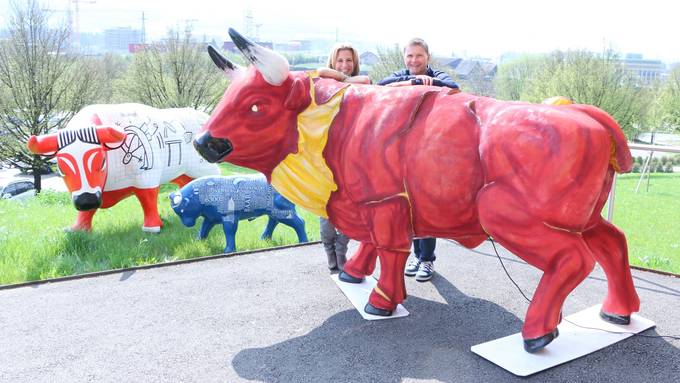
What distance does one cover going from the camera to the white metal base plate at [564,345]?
296 cm

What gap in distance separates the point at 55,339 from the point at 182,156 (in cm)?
324

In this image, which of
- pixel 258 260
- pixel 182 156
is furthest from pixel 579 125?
pixel 182 156

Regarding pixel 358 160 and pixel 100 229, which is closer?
pixel 358 160

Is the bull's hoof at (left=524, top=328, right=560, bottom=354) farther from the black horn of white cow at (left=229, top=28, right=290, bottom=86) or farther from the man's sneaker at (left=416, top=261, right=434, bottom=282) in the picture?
the black horn of white cow at (left=229, top=28, right=290, bottom=86)

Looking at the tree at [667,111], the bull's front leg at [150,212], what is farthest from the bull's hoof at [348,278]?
the tree at [667,111]

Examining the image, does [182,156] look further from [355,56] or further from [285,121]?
[285,121]

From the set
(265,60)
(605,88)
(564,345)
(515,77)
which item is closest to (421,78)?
(265,60)

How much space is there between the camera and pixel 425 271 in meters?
4.41

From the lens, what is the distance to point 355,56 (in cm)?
413

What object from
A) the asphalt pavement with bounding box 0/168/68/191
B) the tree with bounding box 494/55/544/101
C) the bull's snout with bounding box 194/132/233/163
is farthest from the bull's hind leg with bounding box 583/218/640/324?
the tree with bounding box 494/55/544/101

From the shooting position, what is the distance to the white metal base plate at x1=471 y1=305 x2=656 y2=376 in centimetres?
296

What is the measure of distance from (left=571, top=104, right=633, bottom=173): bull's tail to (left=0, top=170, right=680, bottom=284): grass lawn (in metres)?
2.56

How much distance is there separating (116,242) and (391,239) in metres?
3.31

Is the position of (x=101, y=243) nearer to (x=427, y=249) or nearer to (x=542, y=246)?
(x=427, y=249)
